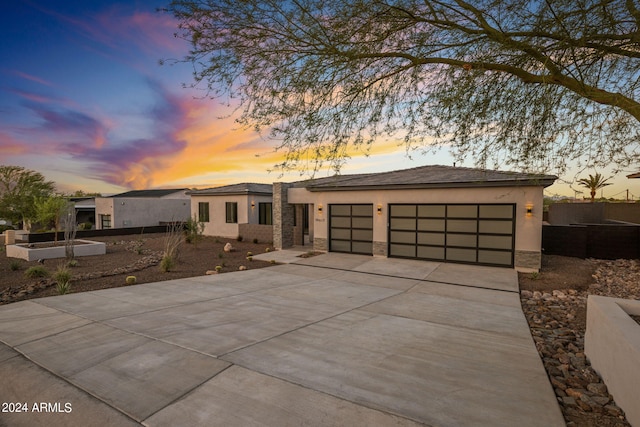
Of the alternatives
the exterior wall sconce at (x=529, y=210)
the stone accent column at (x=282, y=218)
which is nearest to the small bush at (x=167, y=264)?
the stone accent column at (x=282, y=218)

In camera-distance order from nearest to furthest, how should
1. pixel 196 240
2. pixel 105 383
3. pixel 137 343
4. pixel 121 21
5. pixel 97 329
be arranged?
1. pixel 105 383
2. pixel 137 343
3. pixel 97 329
4. pixel 121 21
5. pixel 196 240

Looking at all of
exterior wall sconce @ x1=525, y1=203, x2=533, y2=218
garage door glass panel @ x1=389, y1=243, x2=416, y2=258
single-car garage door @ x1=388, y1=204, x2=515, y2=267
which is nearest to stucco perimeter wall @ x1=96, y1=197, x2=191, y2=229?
garage door glass panel @ x1=389, y1=243, x2=416, y2=258

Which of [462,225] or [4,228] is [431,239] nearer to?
[462,225]

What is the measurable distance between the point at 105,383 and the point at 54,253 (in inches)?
569

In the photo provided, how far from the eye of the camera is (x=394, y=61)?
19.3 feet

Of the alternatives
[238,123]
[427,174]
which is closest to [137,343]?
[238,123]

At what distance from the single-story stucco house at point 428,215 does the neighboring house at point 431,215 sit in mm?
30

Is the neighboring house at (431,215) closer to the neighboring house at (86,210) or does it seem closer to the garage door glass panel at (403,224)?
the garage door glass panel at (403,224)

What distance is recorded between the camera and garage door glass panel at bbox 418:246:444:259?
512 inches

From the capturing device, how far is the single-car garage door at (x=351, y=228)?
1461 centimetres

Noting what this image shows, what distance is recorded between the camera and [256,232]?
19547 mm

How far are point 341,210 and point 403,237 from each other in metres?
3.20

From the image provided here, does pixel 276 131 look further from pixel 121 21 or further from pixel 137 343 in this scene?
pixel 121 21

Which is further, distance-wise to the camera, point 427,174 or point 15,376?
point 427,174
